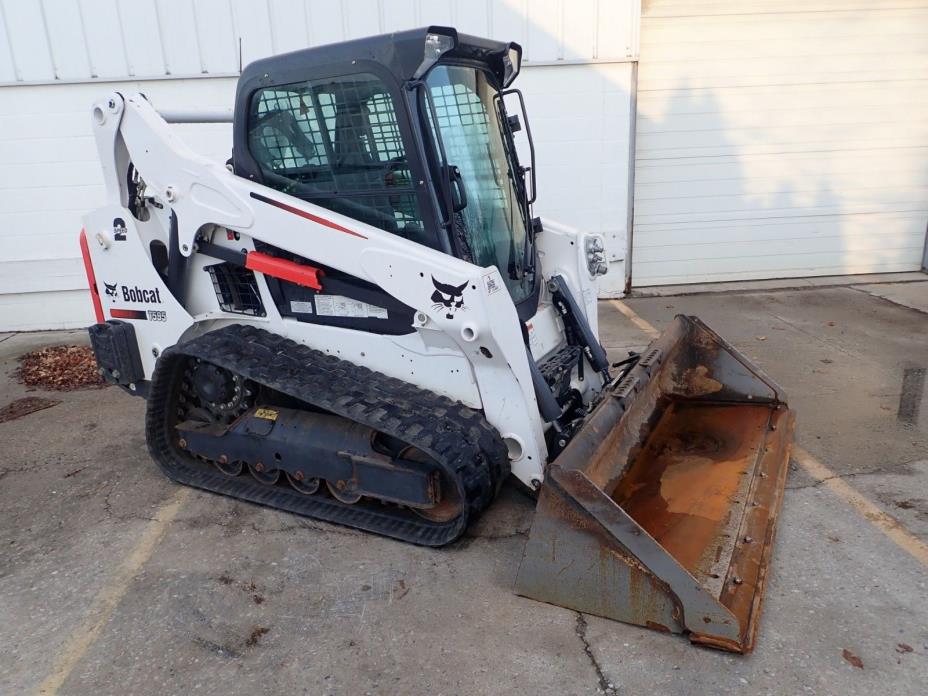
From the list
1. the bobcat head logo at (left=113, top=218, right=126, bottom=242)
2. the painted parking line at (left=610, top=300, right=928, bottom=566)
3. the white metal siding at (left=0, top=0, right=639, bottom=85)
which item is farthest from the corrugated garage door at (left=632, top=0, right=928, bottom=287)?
the bobcat head logo at (left=113, top=218, right=126, bottom=242)

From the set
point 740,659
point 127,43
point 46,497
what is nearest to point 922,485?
point 740,659

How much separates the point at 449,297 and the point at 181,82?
5.91 meters

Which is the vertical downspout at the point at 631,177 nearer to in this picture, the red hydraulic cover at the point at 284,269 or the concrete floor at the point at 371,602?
the concrete floor at the point at 371,602

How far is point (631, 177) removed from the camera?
828 centimetres

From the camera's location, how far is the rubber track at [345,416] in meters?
3.17

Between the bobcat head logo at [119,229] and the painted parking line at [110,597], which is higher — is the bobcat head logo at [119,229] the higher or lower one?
the higher one

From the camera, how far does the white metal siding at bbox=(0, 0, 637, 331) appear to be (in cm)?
738

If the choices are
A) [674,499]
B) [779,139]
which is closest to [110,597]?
[674,499]

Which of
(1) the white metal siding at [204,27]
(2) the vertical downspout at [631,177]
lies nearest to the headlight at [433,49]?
(1) the white metal siding at [204,27]

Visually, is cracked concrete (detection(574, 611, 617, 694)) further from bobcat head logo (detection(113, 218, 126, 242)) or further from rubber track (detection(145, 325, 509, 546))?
bobcat head logo (detection(113, 218, 126, 242))

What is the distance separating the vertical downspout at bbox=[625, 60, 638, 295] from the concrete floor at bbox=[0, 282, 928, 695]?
438 cm

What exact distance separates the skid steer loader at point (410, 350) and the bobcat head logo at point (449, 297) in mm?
13

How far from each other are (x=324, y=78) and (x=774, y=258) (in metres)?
7.30

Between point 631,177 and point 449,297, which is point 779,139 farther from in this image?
point 449,297
